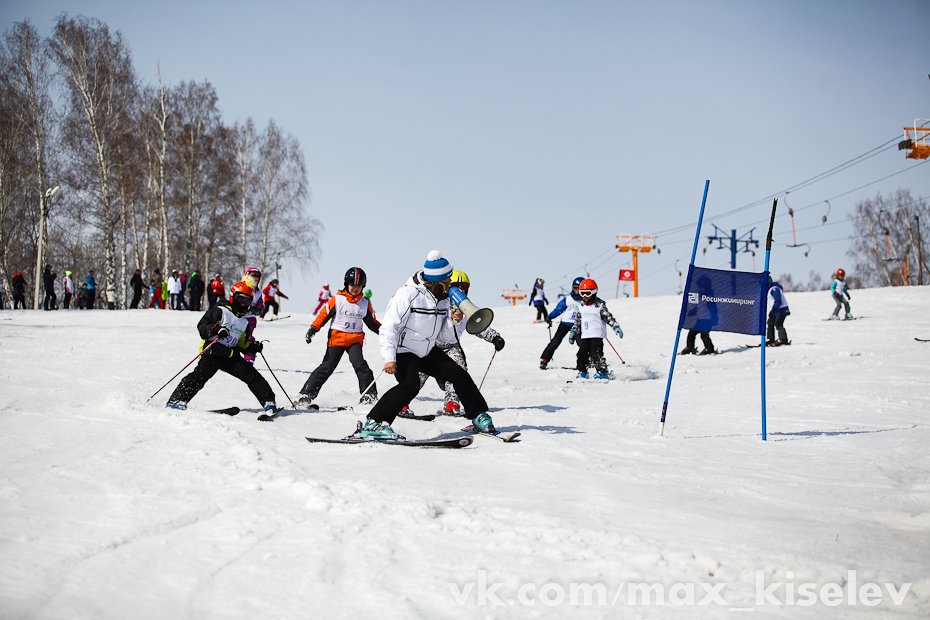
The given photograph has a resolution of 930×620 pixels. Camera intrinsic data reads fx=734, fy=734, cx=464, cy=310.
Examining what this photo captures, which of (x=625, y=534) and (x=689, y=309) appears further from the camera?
(x=689, y=309)

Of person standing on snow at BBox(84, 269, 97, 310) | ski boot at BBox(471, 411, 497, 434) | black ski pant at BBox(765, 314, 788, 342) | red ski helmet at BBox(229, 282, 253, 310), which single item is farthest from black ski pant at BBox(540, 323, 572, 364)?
person standing on snow at BBox(84, 269, 97, 310)

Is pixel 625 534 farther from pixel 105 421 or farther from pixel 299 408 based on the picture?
pixel 299 408

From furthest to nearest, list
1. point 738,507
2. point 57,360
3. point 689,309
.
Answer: point 57,360 → point 689,309 → point 738,507

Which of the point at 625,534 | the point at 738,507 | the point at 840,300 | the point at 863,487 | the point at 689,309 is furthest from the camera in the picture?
the point at 840,300

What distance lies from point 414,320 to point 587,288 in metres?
6.80

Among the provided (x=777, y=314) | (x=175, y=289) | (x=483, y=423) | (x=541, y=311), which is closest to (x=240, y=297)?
(x=483, y=423)

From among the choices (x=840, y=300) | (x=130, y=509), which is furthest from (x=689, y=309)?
(x=840, y=300)

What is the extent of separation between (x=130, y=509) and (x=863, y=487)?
15.8 feet

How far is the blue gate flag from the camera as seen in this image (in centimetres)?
746

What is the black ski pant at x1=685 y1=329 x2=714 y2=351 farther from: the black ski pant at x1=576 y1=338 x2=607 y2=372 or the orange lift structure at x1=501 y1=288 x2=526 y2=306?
the orange lift structure at x1=501 y1=288 x2=526 y2=306

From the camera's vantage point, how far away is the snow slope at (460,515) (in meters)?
2.88

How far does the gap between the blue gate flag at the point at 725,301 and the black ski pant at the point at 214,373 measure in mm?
4618

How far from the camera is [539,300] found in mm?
28734

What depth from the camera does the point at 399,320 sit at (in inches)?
261
